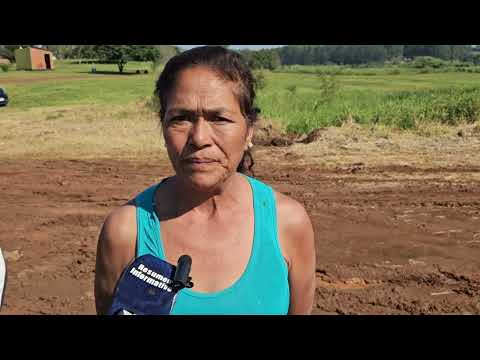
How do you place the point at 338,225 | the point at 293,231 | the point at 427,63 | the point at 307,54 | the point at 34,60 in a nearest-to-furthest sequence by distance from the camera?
the point at 293,231 → the point at 338,225 → the point at 427,63 → the point at 34,60 → the point at 307,54

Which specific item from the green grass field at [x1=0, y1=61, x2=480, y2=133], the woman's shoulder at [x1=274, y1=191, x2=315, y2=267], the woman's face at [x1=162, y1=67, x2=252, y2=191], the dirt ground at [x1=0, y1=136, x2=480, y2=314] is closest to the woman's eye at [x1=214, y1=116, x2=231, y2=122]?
the woman's face at [x1=162, y1=67, x2=252, y2=191]

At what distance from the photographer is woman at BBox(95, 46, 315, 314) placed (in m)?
1.24

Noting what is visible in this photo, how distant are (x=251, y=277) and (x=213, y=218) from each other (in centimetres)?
23

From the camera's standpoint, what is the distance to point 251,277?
4.17 feet

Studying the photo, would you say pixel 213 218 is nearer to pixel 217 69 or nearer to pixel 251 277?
pixel 251 277

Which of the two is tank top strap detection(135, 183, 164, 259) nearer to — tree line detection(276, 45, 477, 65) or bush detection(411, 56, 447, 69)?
tree line detection(276, 45, 477, 65)

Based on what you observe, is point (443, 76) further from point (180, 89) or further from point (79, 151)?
point (180, 89)

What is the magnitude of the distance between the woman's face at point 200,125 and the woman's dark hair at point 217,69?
0.02 meters

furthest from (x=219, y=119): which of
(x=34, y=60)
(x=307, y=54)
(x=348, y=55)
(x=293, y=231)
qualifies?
(x=307, y=54)

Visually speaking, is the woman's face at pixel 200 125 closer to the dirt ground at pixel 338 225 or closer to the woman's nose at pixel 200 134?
the woman's nose at pixel 200 134

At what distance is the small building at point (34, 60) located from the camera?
3177 cm

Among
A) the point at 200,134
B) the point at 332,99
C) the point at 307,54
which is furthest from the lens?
the point at 307,54

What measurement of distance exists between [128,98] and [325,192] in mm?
16594

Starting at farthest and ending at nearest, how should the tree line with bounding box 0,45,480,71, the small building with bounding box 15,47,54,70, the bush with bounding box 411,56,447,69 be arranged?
the small building with bounding box 15,47,54,70 < the bush with bounding box 411,56,447,69 < the tree line with bounding box 0,45,480,71
